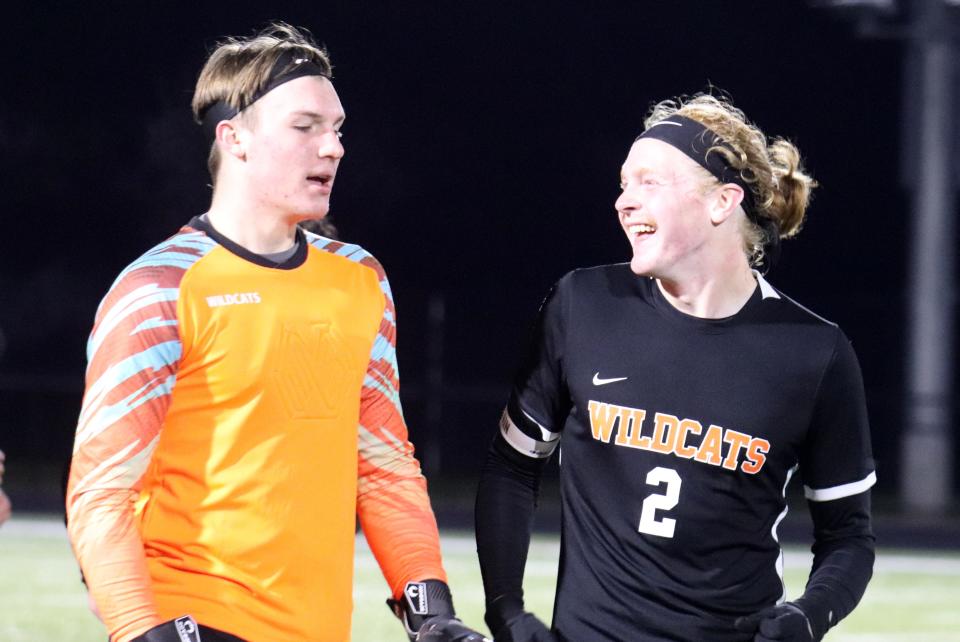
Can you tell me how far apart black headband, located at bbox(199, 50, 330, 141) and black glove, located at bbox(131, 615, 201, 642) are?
43.2 inches

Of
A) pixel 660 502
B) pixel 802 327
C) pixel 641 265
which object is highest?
pixel 641 265

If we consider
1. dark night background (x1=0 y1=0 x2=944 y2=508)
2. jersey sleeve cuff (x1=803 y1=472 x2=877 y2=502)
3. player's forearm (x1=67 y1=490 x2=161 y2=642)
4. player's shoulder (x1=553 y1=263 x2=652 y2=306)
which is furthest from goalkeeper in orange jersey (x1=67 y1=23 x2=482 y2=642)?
dark night background (x1=0 y1=0 x2=944 y2=508)

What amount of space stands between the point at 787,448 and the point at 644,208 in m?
0.63

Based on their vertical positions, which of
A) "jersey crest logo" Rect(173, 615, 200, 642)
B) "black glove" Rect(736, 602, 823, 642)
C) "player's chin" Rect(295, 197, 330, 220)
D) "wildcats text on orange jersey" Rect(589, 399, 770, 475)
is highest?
"player's chin" Rect(295, 197, 330, 220)

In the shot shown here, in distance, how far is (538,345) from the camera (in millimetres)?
4062

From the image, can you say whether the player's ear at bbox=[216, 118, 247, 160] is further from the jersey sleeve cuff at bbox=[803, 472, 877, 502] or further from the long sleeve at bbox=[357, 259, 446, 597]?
the jersey sleeve cuff at bbox=[803, 472, 877, 502]

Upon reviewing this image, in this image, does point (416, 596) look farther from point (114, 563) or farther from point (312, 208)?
point (312, 208)

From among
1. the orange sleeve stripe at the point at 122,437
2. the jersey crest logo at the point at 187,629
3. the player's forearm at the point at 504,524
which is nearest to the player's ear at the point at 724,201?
the player's forearm at the point at 504,524

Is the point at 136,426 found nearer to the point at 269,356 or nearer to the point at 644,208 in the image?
the point at 269,356

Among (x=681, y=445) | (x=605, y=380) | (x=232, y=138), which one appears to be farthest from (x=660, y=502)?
(x=232, y=138)

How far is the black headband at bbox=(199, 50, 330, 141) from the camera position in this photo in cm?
381

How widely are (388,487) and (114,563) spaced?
762 mm


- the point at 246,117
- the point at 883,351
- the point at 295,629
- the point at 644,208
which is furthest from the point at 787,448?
the point at 883,351

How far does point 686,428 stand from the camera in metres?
3.85
